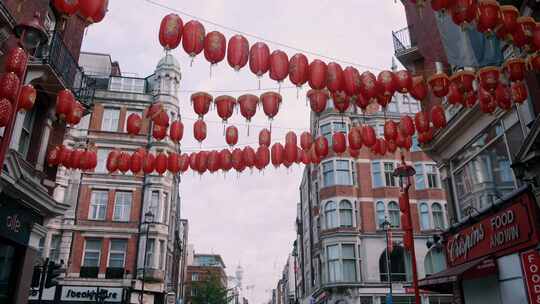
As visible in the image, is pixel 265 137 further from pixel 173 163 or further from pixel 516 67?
pixel 516 67

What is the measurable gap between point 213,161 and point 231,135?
1.13m

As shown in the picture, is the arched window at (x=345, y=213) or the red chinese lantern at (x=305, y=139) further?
the arched window at (x=345, y=213)

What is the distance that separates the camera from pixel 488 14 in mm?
7805

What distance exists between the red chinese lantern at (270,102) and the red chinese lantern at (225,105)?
0.77 metres

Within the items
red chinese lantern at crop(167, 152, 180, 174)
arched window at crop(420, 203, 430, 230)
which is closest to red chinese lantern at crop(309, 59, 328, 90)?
red chinese lantern at crop(167, 152, 180, 174)

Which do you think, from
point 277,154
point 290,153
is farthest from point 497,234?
point 277,154

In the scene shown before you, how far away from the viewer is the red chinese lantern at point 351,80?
9141mm

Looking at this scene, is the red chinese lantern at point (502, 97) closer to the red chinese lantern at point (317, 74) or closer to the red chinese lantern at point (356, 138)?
the red chinese lantern at point (356, 138)

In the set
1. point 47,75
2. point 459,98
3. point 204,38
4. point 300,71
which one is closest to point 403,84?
point 459,98

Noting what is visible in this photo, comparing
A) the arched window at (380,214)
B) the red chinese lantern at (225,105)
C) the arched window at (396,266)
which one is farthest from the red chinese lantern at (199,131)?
the arched window at (380,214)

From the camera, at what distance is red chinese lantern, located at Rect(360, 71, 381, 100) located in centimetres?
948

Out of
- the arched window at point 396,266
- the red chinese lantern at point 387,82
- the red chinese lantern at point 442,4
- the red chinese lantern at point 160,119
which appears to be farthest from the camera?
the arched window at point 396,266

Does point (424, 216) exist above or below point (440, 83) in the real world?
above

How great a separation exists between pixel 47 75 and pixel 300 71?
7.55 m
